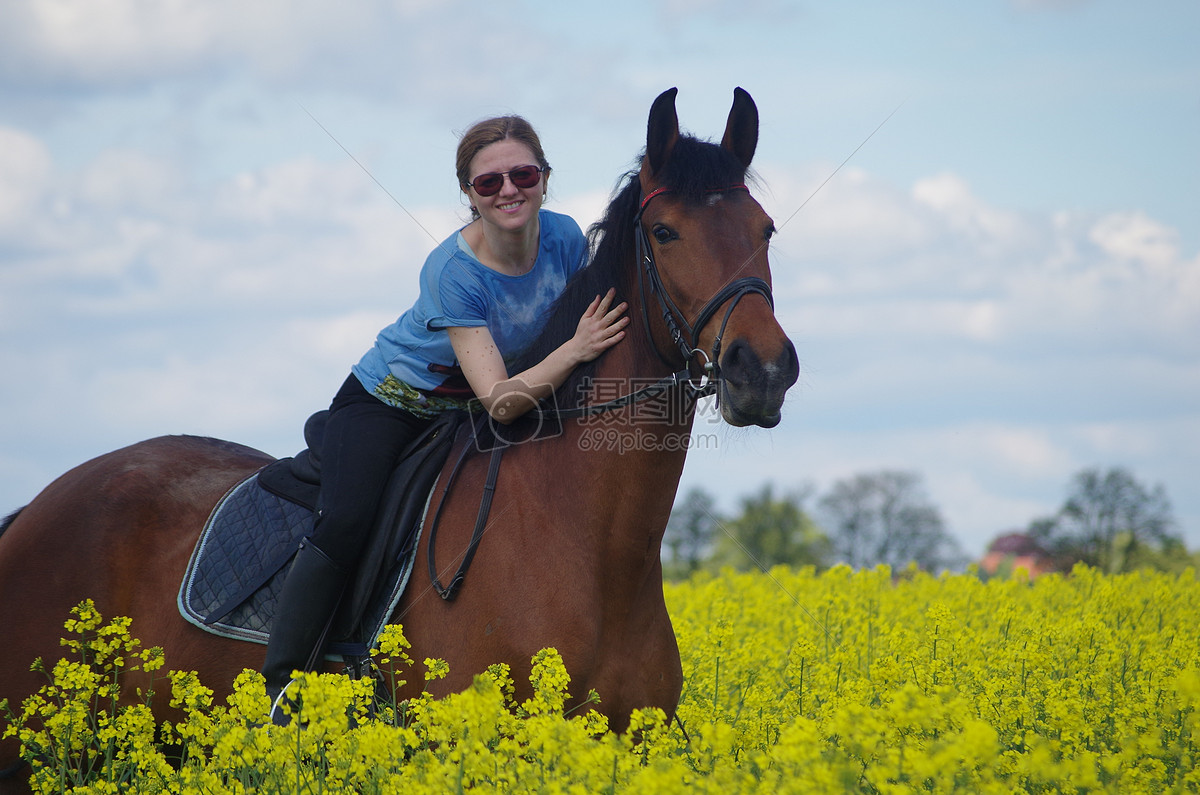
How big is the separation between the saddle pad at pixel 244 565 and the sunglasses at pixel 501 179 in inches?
72.1

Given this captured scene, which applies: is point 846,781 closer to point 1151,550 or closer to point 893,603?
point 893,603

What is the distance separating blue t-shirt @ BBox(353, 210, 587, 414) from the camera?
14.6 ft

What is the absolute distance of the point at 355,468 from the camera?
14.7 ft

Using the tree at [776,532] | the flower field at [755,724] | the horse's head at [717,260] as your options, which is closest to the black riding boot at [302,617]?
the flower field at [755,724]

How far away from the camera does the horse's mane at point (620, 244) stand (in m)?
4.06

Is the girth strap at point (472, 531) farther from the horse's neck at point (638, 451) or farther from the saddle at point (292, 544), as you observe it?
the horse's neck at point (638, 451)

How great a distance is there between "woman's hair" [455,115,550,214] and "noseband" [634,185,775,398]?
854mm

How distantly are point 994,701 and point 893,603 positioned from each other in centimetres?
386

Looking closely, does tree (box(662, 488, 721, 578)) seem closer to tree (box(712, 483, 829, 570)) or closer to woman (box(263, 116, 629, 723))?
tree (box(712, 483, 829, 570))

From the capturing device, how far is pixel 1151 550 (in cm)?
1708

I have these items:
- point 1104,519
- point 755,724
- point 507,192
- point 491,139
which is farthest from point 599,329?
point 1104,519

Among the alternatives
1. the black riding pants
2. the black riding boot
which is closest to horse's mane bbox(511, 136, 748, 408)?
the black riding pants

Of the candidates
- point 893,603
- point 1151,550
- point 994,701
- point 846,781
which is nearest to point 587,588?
point 846,781

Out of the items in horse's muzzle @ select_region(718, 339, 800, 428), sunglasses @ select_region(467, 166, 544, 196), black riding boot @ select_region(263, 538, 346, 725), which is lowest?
black riding boot @ select_region(263, 538, 346, 725)
